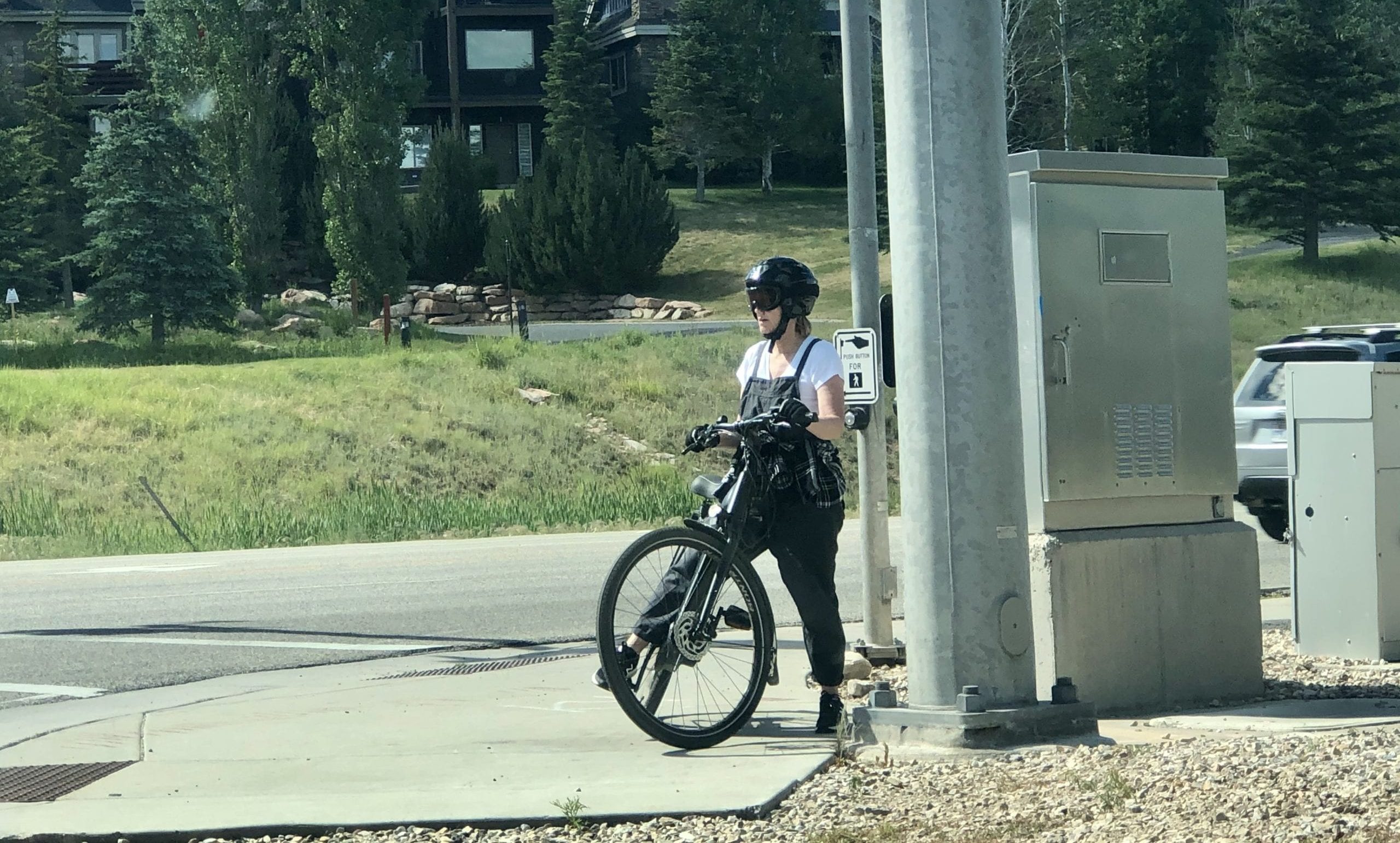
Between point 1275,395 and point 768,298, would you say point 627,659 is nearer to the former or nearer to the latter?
point 768,298

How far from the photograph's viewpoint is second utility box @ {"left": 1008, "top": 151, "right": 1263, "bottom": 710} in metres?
7.03

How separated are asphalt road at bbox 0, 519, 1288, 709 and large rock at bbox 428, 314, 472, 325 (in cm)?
3189

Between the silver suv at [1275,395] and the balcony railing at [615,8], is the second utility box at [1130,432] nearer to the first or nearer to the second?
the silver suv at [1275,395]

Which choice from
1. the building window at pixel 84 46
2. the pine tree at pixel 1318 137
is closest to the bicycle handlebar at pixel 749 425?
the pine tree at pixel 1318 137

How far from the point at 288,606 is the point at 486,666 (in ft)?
12.2

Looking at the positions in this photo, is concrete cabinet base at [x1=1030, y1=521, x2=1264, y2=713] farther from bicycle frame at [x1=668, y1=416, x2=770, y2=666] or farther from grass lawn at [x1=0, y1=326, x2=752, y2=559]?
grass lawn at [x1=0, y1=326, x2=752, y2=559]

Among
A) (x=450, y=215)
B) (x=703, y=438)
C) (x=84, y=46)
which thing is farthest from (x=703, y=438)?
(x=84, y=46)

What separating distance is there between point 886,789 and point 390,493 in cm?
2091

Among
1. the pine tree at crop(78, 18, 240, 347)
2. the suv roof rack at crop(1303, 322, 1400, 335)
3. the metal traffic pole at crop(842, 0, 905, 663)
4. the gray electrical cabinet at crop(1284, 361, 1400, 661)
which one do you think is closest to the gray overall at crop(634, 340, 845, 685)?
the metal traffic pole at crop(842, 0, 905, 663)

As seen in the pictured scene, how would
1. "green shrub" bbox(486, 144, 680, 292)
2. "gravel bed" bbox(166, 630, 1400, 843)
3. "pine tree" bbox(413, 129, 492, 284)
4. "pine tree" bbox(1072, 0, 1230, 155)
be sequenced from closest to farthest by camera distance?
"gravel bed" bbox(166, 630, 1400, 843)
"green shrub" bbox(486, 144, 680, 292)
"pine tree" bbox(413, 129, 492, 284)
"pine tree" bbox(1072, 0, 1230, 155)

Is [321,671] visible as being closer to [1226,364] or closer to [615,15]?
[1226,364]

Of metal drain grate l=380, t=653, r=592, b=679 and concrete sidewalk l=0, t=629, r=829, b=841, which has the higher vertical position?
concrete sidewalk l=0, t=629, r=829, b=841

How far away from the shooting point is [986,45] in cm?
614

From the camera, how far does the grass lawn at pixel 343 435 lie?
2150cm
